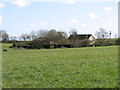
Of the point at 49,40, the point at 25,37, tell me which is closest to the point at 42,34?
the point at 49,40

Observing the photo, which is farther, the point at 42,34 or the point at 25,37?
the point at 25,37

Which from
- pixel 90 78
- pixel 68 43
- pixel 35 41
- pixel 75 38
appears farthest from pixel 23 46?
pixel 90 78

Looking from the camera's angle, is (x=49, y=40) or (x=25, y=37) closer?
(x=49, y=40)

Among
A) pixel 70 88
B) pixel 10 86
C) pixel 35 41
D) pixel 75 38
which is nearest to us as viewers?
pixel 70 88

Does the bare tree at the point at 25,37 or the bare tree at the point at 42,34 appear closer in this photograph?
the bare tree at the point at 42,34

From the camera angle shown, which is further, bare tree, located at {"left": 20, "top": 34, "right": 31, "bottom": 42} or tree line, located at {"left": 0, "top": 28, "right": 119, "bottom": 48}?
bare tree, located at {"left": 20, "top": 34, "right": 31, "bottom": 42}

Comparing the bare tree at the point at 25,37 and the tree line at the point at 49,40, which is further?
the bare tree at the point at 25,37

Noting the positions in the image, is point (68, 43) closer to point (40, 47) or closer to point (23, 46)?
point (40, 47)

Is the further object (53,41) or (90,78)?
(53,41)

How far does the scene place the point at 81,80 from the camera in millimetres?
12539

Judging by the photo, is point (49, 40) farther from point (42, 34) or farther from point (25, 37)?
point (25, 37)

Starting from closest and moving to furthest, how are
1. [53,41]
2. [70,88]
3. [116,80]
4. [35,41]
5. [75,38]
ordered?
[70,88], [116,80], [35,41], [53,41], [75,38]

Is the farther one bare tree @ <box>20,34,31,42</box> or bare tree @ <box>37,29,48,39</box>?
bare tree @ <box>20,34,31,42</box>

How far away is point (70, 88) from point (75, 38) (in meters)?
87.7
